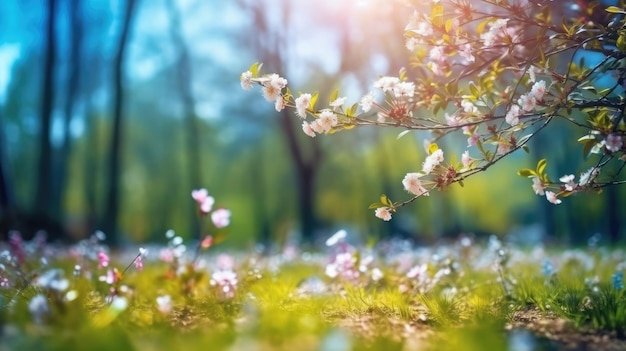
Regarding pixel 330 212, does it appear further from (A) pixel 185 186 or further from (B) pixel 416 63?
(B) pixel 416 63

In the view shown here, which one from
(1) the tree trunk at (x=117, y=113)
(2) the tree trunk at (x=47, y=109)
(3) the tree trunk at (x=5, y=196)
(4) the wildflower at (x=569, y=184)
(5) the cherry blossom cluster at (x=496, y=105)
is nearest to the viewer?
(5) the cherry blossom cluster at (x=496, y=105)

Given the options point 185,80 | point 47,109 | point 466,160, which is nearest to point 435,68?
point 466,160

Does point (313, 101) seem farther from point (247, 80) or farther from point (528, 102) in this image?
point (528, 102)

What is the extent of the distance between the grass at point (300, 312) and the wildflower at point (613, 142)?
0.76 m

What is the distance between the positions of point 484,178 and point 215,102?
17.4 metres

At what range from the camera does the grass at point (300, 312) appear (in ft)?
6.78

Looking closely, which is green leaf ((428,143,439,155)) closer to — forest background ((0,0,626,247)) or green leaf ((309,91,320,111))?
green leaf ((309,91,320,111))

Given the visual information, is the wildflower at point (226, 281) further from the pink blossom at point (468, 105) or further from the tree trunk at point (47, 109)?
the tree trunk at point (47, 109)

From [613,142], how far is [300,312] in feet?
5.67

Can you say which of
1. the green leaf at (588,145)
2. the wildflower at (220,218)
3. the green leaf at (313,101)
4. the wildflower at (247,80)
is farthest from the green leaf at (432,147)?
the wildflower at (220,218)

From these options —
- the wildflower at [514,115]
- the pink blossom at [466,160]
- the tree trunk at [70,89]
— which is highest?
the tree trunk at [70,89]

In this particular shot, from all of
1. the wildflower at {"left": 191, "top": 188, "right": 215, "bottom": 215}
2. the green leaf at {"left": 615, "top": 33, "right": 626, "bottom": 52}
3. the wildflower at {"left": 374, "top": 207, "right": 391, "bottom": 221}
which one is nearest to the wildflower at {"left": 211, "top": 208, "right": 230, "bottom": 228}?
the wildflower at {"left": 191, "top": 188, "right": 215, "bottom": 215}

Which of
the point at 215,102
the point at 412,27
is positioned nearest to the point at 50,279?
the point at 412,27

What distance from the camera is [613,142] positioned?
291cm
